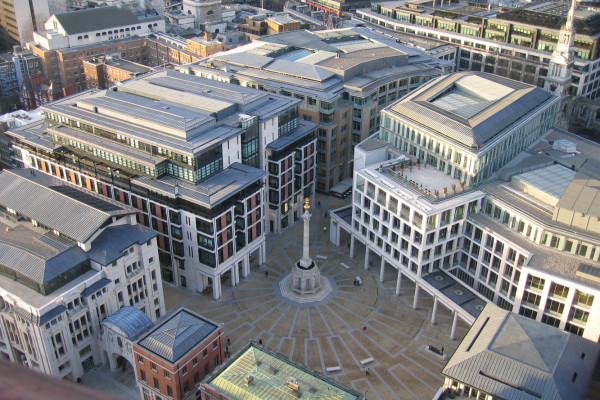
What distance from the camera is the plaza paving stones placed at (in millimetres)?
98375

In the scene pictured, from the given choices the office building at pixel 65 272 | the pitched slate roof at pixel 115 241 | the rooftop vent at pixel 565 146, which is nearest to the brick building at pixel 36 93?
the office building at pixel 65 272

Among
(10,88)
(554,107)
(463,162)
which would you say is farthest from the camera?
(10,88)

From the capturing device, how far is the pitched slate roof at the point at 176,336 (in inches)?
3361

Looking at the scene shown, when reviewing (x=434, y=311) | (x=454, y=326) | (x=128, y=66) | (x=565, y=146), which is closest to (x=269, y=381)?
(x=454, y=326)

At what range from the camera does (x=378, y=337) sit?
106188 millimetres

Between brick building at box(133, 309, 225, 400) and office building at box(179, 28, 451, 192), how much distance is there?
69117mm

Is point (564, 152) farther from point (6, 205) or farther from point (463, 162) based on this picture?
point (6, 205)

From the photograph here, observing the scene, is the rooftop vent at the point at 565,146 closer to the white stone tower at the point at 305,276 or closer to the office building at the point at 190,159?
the office building at the point at 190,159

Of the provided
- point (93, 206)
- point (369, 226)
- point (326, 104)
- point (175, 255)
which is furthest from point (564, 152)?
point (93, 206)

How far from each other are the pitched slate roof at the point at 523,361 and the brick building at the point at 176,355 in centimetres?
3570

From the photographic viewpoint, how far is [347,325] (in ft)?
357

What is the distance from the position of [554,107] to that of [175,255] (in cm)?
9356

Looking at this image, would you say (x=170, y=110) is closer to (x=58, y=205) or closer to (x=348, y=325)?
(x=58, y=205)

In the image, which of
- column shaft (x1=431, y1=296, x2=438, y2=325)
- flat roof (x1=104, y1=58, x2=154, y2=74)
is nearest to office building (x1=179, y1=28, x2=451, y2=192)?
flat roof (x1=104, y1=58, x2=154, y2=74)
